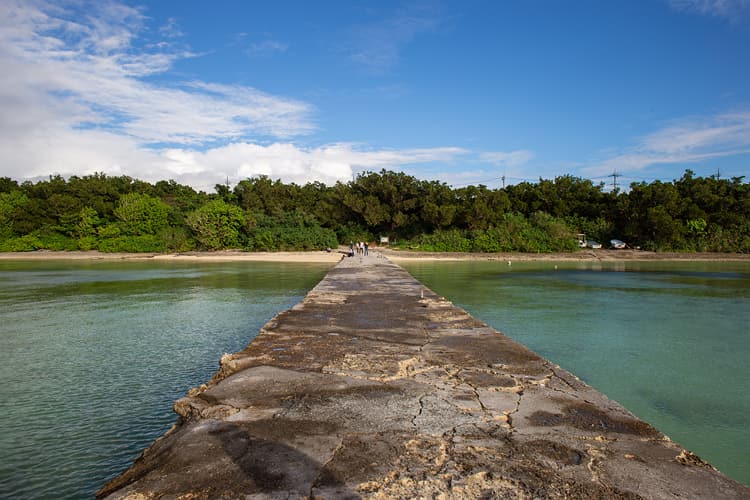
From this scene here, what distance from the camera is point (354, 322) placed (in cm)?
687

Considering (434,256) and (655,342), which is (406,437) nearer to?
(655,342)

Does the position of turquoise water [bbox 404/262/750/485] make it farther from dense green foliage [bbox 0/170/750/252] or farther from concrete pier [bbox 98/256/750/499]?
dense green foliage [bbox 0/170/750/252]

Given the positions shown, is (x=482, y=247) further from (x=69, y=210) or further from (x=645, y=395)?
(x=69, y=210)

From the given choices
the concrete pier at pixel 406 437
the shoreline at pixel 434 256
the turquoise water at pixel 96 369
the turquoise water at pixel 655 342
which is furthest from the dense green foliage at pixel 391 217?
the concrete pier at pixel 406 437

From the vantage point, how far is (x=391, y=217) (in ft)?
129

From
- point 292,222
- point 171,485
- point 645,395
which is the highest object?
point 292,222

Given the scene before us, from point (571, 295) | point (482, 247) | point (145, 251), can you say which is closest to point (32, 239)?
point (145, 251)

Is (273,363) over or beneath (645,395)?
over

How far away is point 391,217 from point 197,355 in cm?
3251

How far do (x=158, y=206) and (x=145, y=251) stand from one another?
4214mm

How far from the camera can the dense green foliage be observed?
119 ft

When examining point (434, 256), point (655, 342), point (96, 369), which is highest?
point (434, 256)

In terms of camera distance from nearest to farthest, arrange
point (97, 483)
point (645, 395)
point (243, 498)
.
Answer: point (243, 498)
point (97, 483)
point (645, 395)

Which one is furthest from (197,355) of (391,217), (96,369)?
(391,217)
